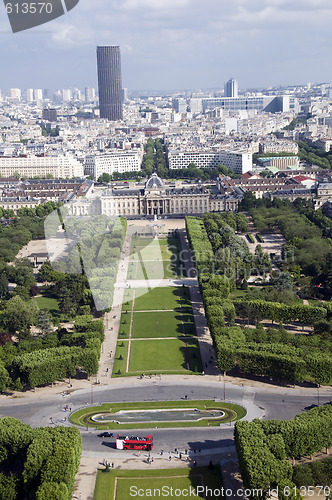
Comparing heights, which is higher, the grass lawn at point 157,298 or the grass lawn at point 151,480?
the grass lawn at point 157,298

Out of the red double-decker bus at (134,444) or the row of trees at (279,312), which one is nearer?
the red double-decker bus at (134,444)

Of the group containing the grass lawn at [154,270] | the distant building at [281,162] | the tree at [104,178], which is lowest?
the grass lawn at [154,270]

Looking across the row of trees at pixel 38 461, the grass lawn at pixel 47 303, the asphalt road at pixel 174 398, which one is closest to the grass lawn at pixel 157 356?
the asphalt road at pixel 174 398

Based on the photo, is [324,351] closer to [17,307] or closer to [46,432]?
[46,432]

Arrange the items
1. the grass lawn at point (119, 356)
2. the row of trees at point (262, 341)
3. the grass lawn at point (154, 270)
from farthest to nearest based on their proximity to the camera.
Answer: the grass lawn at point (154, 270), the grass lawn at point (119, 356), the row of trees at point (262, 341)

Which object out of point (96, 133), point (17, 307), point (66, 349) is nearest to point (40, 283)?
point (17, 307)

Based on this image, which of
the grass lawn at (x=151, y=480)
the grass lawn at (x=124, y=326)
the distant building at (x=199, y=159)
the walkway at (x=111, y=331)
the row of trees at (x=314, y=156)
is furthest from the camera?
the distant building at (x=199, y=159)

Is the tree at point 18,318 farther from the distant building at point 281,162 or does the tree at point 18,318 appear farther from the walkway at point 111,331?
the distant building at point 281,162
